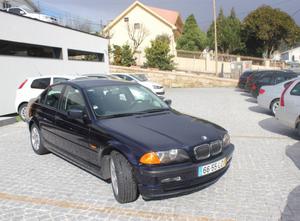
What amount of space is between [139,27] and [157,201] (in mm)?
37946

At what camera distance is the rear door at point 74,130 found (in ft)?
15.1

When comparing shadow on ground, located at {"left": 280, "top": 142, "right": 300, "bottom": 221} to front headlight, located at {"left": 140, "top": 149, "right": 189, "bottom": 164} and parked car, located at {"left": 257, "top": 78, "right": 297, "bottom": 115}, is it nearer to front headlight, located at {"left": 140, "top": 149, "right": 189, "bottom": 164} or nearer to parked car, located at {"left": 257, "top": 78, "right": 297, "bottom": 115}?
front headlight, located at {"left": 140, "top": 149, "right": 189, "bottom": 164}

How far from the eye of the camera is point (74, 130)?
4.88 metres

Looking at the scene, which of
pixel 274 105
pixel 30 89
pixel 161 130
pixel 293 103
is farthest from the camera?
pixel 274 105

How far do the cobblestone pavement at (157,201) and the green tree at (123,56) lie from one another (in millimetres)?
24915

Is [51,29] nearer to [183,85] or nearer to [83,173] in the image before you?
[83,173]

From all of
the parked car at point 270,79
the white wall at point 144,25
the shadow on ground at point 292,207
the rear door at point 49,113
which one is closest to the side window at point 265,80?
the parked car at point 270,79

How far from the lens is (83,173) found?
5277 mm

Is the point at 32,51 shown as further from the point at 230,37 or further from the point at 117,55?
the point at 230,37

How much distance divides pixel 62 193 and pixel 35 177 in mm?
936

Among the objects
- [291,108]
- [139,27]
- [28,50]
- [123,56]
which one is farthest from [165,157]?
[139,27]

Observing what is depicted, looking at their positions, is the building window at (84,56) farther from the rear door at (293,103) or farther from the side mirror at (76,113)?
the side mirror at (76,113)

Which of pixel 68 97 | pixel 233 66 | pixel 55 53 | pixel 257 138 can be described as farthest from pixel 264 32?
pixel 68 97

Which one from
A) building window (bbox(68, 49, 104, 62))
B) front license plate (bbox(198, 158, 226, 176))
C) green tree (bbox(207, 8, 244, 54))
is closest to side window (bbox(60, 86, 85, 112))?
front license plate (bbox(198, 158, 226, 176))
